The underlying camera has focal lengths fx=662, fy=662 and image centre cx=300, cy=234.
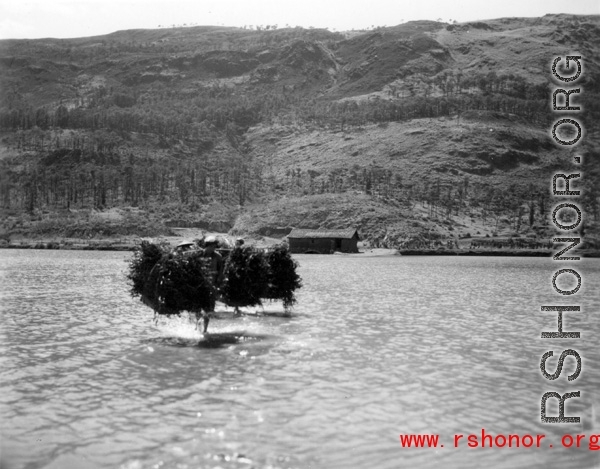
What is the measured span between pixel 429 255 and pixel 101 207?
6518 cm

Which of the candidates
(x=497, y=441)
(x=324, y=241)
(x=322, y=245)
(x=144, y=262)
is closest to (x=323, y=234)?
(x=324, y=241)

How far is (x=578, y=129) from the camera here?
9555 mm

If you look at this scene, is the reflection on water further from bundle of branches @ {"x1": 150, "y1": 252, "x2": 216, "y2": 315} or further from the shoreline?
the shoreline

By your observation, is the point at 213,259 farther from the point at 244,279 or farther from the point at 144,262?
the point at 244,279

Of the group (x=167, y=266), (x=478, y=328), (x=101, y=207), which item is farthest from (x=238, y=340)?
(x=101, y=207)

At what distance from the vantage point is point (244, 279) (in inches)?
849

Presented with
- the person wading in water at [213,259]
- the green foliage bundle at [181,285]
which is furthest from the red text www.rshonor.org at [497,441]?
the person wading in water at [213,259]

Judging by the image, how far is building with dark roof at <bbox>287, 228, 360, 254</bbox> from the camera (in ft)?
317

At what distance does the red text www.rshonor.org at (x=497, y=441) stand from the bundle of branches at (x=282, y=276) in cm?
1367

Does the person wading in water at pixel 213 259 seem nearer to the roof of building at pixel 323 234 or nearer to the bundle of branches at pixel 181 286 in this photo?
the bundle of branches at pixel 181 286

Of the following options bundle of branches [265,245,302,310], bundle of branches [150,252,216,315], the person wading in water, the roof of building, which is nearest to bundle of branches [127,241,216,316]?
bundle of branches [150,252,216,315]

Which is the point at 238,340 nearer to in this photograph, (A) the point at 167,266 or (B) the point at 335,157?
(A) the point at 167,266

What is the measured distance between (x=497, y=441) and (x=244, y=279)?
13.1 m

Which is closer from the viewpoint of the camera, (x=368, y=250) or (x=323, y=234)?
(x=323, y=234)
